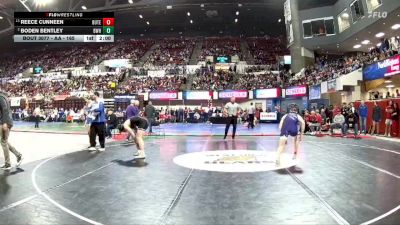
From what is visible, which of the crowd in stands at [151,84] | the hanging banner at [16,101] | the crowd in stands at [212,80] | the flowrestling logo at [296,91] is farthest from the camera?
the hanging banner at [16,101]

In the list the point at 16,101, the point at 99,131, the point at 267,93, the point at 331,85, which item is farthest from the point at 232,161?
the point at 16,101

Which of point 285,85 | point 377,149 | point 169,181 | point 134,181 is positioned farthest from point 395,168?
point 285,85

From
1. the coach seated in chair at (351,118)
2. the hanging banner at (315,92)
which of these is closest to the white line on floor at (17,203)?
the coach seated in chair at (351,118)

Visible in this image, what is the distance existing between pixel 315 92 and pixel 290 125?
22.1 meters

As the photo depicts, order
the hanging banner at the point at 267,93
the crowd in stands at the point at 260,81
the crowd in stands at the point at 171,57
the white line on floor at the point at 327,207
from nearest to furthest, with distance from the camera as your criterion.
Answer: the white line on floor at the point at 327,207
the hanging banner at the point at 267,93
the crowd in stands at the point at 260,81
the crowd in stands at the point at 171,57

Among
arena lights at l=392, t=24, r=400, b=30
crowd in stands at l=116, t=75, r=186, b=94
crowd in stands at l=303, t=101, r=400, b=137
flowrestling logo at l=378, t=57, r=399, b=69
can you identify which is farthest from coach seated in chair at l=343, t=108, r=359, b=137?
crowd in stands at l=116, t=75, r=186, b=94

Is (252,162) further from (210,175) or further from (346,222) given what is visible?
(346,222)

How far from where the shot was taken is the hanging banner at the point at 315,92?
28.6 m

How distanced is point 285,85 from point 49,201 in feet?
104

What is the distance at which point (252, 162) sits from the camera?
28.1ft

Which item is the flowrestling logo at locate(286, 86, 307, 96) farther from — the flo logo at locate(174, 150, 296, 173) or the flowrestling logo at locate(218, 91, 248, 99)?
the flo logo at locate(174, 150, 296, 173)

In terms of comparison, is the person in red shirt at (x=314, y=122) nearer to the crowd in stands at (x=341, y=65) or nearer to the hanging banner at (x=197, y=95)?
the crowd in stands at (x=341, y=65)

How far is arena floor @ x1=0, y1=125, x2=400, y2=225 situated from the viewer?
4.39m
